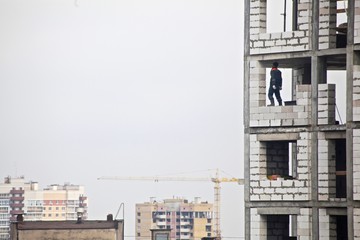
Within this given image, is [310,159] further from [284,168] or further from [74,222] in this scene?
[74,222]

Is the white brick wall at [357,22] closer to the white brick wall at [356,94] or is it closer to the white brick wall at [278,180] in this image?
the white brick wall at [356,94]

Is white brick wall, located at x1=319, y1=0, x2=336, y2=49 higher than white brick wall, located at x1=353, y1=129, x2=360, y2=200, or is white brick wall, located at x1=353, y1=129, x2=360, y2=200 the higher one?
white brick wall, located at x1=319, y1=0, x2=336, y2=49

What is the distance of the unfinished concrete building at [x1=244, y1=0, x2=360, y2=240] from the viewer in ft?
154

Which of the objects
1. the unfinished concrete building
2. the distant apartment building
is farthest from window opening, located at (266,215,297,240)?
the distant apartment building

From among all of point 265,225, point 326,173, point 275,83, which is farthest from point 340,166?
point 275,83

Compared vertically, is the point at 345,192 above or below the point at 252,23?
below

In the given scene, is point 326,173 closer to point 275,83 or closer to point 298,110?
point 298,110

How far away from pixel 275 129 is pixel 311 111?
4.33 feet

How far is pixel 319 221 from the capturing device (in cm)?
4800

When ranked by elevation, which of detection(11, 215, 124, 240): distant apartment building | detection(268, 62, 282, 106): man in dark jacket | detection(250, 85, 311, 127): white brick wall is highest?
detection(268, 62, 282, 106): man in dark jacket

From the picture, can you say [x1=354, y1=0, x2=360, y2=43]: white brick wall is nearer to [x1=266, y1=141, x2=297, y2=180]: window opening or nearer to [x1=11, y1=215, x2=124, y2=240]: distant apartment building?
[x1=266, y1=141, x2=297, y2=180]: window opening

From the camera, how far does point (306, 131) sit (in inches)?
1905

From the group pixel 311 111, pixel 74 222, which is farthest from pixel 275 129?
pixel 74 222

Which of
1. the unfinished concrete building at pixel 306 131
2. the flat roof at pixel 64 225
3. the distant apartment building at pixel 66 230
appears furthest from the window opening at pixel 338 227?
the flat roof at pixel 64 225
